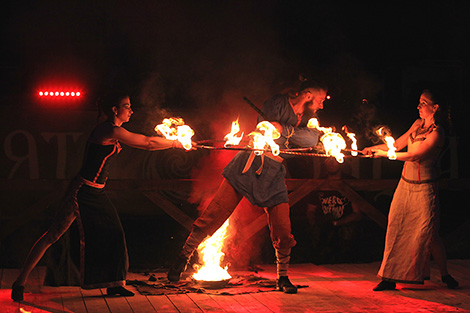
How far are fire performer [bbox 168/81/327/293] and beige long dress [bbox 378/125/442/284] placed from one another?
1052 mm

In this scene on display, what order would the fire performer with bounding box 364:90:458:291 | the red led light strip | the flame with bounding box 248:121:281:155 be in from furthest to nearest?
the red led light strip → the fire performer with bounding box 364:90:458:291 → the flame with bounding box 248:121:281:155

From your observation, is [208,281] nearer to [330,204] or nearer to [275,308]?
[275,308]

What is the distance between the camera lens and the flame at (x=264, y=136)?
615cm

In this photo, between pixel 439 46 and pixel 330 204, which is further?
pixel 439 46

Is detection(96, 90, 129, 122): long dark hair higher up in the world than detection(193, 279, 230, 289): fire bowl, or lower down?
higher up

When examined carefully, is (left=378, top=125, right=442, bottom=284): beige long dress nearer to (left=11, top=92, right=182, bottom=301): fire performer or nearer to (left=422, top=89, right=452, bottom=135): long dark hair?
(left=422, top=89, right=452, bottom=135): long dark hair

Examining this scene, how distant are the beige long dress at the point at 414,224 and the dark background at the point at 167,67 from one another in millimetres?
2489

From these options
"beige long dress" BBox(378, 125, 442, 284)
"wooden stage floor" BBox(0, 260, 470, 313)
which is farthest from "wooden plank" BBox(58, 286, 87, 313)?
"beige long dress" BBox(378, 125, 442, 284)

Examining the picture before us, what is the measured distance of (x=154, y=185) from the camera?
749cm

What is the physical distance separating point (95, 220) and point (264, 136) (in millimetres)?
1756

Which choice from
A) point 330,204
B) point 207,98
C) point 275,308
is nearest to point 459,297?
point 275,308

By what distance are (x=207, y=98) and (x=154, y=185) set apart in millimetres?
2302

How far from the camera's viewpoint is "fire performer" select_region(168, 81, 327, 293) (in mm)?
6441

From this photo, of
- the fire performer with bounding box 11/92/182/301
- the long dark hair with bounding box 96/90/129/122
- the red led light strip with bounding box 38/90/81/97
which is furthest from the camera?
the red led light strip with bounding box 38/90/81/97
